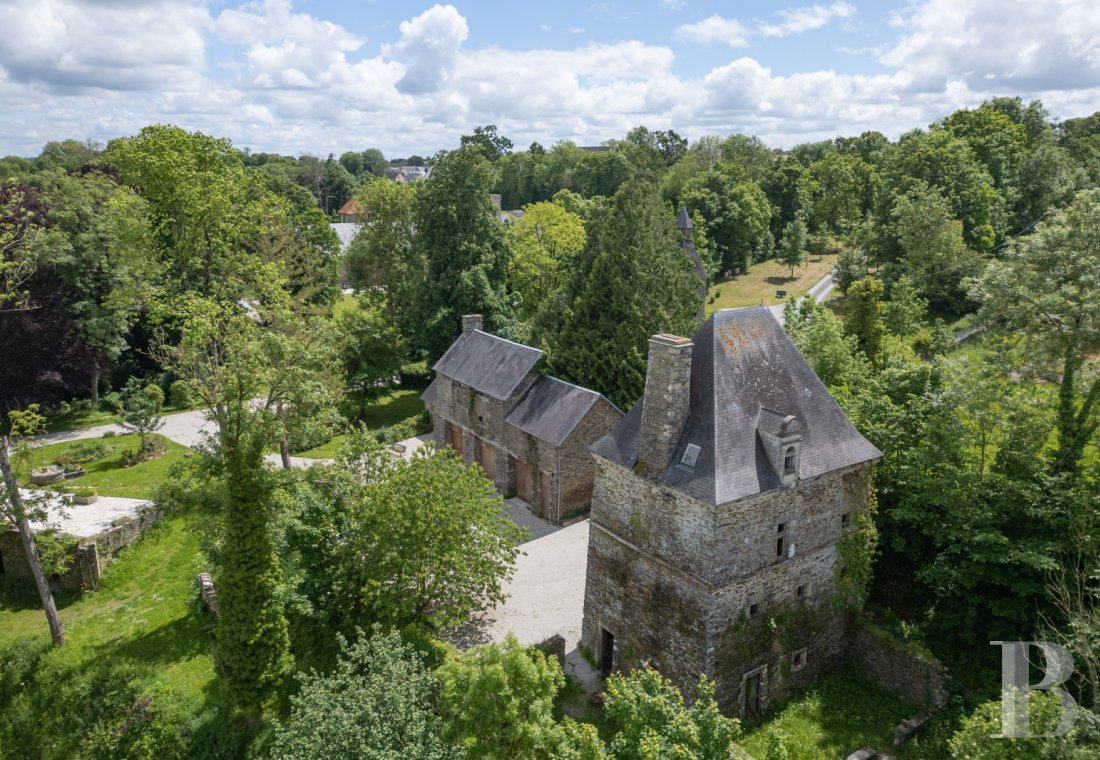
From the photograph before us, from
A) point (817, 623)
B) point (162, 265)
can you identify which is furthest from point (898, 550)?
point (162, 265)

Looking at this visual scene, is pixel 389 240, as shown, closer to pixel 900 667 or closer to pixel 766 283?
pixel 900 667

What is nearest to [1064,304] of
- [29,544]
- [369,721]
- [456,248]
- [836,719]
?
[836,719]

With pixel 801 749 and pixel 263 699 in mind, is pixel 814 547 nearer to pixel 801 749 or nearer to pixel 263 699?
pixel 801 749

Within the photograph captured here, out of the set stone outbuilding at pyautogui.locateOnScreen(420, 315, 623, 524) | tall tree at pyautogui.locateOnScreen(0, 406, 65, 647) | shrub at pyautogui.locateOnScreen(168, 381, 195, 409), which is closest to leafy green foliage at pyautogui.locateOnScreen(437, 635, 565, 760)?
stone outbuilding at pyautogui.locateOnScreen(420, 315, 623, 524)

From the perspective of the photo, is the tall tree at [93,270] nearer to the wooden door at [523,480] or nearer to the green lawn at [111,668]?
the green lawn at [111,668]

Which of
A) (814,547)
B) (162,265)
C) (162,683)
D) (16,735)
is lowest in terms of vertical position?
(16,735)

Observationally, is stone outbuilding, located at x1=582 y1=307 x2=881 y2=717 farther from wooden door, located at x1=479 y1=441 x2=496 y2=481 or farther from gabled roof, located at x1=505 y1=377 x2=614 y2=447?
wooden door, located at x1=479 y1=441 x2=496 y2=481
